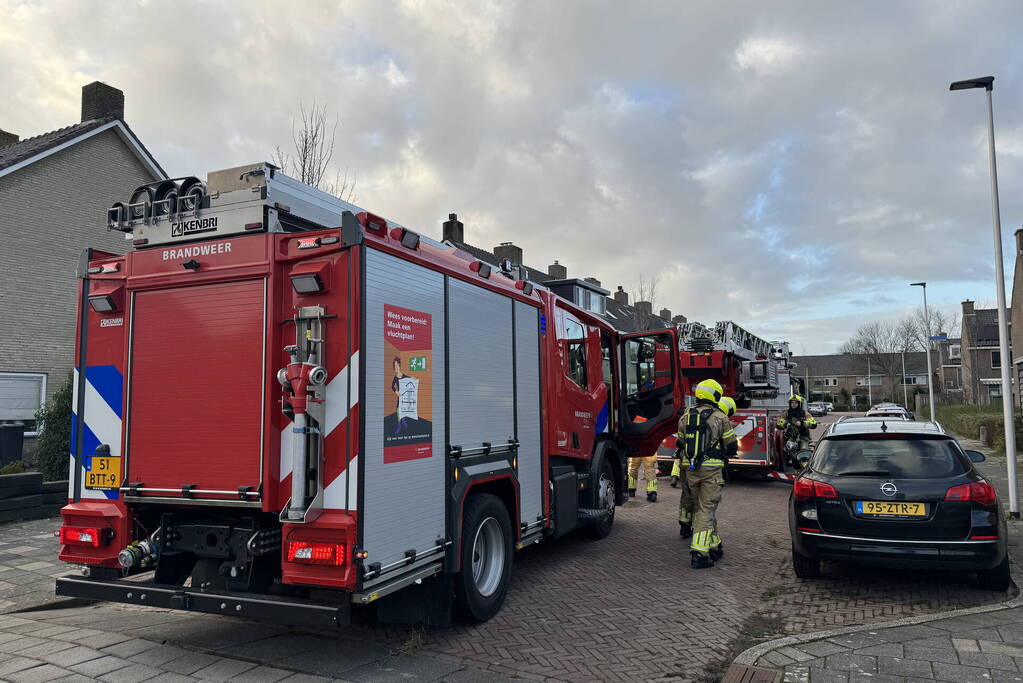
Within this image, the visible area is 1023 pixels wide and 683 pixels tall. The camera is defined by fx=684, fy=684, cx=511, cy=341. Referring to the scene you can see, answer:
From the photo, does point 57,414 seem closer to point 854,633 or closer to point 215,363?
point 215,363

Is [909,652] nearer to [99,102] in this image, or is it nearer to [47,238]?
[47,238]

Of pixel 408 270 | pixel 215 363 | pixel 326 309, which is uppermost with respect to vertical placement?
pixel 408 270

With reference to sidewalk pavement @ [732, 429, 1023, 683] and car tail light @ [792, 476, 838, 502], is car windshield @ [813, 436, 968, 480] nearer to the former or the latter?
car tail light @ [792, 476, 838, 502]

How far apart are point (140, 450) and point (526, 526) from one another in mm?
3157

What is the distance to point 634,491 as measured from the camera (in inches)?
460

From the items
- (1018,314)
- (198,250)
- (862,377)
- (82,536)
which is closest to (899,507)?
(198,250)

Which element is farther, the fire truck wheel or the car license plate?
the fire truck wheel

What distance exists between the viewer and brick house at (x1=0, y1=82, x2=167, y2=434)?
13.8m

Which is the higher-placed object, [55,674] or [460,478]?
[460,478]

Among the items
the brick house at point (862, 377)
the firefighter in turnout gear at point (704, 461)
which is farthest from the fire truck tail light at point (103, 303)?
the brick house at point (862, 377)

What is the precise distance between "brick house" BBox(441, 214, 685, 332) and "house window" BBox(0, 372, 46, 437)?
9121 mm

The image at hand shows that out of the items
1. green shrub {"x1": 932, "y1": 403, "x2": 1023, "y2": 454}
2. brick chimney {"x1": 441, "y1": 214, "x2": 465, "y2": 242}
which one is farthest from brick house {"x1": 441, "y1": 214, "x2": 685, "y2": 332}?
green shrub {"x1": 932, "y1": 403, "x2": 1023, "y2": 454}

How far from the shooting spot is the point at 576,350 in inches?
300

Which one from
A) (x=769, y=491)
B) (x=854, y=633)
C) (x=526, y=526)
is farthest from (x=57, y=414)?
(x=769, y=491)
